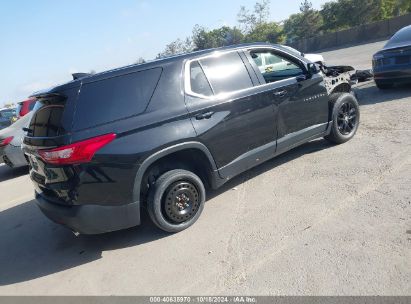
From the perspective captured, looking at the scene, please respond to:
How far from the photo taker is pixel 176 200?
4.05 m

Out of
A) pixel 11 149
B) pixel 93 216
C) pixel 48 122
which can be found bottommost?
pixel 93 216

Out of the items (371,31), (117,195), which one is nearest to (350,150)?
(117,195)

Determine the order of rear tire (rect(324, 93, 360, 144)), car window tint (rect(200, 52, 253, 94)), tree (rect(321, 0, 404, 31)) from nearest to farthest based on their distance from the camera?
car window tint (rect(200, 52, 253, 94)) < rear tire (rect(324, 93, 360, 144)) < tree (rect(321, 0, 404, 31))

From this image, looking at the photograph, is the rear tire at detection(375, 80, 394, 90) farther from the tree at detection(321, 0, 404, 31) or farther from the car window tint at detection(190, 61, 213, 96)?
the tree at detection(321, 0, 404, 31)

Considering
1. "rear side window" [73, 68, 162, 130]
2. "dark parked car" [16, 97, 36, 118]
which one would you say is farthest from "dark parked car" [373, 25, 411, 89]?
"dark parked car" [16, 97, 36, 118]

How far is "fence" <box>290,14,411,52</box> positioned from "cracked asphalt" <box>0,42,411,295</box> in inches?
1426

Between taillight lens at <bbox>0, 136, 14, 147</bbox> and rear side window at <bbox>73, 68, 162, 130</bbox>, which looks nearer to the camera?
rear side window at <bbox>73, 68, 162, 130</bbox>

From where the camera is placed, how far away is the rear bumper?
358cm

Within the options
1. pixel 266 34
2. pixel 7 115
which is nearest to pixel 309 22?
pixel 266 34

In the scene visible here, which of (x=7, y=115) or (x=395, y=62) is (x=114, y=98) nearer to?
(x=395, y=62)

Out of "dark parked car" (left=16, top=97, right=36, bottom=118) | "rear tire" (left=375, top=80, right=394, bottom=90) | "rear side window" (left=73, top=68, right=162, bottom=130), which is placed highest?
"rear side window" (left=73, top=68, right=162, bottom=130)

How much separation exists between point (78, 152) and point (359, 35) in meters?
42.8

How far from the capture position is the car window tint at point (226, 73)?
14.3 feet

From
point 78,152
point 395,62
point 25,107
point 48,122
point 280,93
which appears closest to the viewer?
point 78,152
